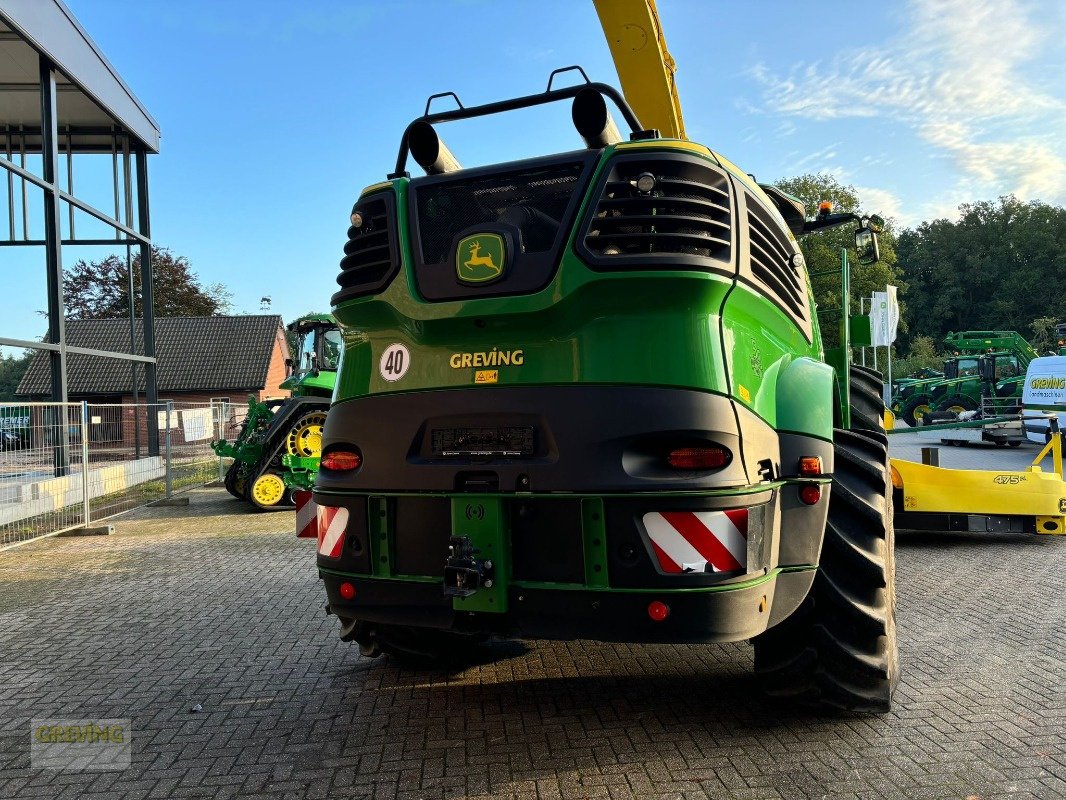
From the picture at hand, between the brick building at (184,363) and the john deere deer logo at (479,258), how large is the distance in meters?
32.6

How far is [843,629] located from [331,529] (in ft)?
7.18

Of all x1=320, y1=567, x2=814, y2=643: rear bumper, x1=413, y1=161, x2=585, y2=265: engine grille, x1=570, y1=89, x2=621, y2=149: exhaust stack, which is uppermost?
x1=570, y1=89, x2=621, y2=149: exhaust stack

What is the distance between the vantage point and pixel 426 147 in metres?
3.70

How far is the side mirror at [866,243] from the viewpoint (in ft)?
16.9

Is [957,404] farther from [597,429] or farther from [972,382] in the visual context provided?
[597,429]

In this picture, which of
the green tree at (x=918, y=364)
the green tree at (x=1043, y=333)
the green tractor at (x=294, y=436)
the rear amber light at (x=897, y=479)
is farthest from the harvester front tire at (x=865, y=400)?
the green tree at (x=1043, y=333)

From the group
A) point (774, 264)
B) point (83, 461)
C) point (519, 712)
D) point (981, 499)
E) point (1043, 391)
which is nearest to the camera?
point (774, 264)

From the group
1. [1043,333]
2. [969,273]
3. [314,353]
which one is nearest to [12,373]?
[314,353]

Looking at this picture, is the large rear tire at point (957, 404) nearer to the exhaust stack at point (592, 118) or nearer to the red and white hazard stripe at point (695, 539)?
the exhaust stack at point (592, 118)

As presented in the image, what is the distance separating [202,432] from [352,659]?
1230cm

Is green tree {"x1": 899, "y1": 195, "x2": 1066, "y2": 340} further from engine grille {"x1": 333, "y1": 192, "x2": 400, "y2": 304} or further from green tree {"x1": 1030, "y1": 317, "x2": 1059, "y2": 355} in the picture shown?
engine grille {"x1": 333, "y1": 192, "x2": 400, "y2": 304}

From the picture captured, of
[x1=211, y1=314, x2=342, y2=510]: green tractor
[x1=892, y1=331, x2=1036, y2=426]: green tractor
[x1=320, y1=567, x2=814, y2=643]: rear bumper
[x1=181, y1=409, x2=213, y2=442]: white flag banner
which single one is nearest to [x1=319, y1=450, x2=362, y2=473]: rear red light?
[x1=320, y1=567, x2=814, y2=643]: rear bumper

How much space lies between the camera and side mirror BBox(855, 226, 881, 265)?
5.15 m

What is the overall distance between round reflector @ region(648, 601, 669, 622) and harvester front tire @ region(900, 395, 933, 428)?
90.4 ft
